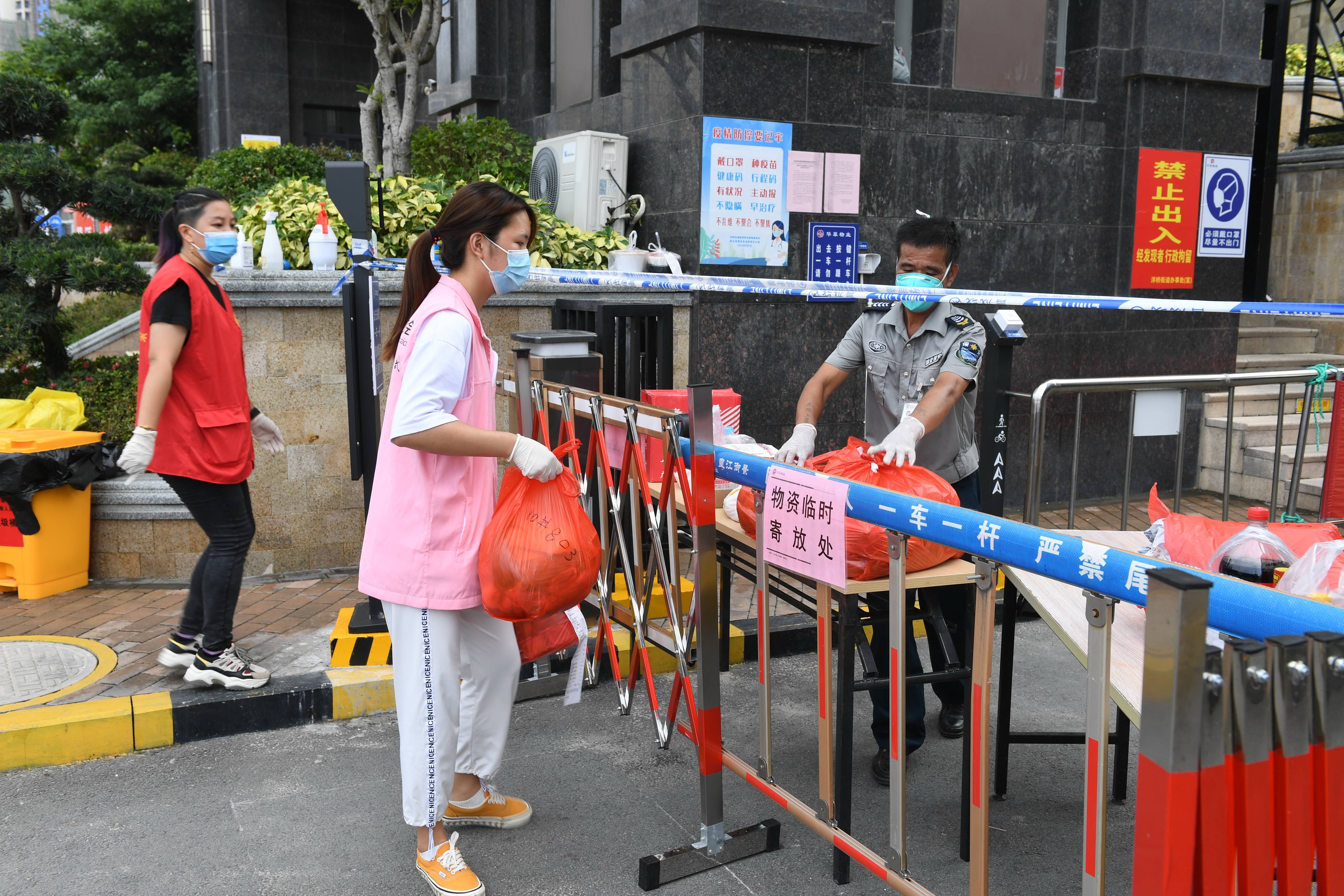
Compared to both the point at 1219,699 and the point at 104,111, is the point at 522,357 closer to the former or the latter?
the point at 1219,699

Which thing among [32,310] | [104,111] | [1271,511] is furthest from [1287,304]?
[104,111]

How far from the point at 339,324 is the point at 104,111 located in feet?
66.4

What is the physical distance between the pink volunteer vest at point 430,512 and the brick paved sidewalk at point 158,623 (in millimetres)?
2004

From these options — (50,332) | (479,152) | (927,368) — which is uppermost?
(479,152)

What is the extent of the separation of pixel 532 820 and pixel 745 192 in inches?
194

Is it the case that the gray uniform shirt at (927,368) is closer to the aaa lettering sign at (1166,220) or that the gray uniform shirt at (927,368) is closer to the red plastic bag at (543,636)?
the red plastic bag at (543,636)

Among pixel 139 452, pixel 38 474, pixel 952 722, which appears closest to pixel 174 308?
pixel 139 452

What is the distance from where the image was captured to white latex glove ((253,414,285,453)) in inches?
195

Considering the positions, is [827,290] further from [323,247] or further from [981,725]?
[981,725]

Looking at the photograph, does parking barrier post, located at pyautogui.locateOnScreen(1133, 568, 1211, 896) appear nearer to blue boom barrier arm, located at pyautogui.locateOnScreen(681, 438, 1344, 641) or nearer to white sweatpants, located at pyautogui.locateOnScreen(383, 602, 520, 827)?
blue boom barrier arm, located at pyautogui.locateOnScreen(681, 438, 1344, 641)

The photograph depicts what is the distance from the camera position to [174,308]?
14.3 feet

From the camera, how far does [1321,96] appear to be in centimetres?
1193

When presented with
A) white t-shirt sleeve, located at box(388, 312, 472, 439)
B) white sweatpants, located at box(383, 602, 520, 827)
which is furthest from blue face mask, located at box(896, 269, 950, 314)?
white sweatpants, located at box(383, 602, 520, 827)

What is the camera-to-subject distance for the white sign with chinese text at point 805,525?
2.82 metres
